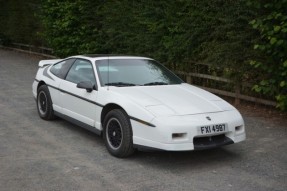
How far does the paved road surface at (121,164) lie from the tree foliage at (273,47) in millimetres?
697

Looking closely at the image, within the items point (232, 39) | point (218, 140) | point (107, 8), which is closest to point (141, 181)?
point (218, 140)

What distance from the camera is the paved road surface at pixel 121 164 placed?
5.03 m

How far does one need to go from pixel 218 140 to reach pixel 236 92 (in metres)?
4.07

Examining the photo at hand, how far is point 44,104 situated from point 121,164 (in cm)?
288

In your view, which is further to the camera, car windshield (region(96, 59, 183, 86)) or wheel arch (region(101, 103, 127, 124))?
car windshield (region(96, 59, 183, 86))

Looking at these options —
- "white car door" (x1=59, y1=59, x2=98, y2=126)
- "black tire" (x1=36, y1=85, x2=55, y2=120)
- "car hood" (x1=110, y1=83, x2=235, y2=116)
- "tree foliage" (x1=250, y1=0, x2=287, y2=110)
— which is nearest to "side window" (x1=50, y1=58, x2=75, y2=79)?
"white car door" (x1=59, y1=59, x2=98, y2=126)

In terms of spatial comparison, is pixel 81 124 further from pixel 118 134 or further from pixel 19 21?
pixel 19 21

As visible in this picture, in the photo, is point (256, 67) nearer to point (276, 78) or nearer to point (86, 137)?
point (276, 78)

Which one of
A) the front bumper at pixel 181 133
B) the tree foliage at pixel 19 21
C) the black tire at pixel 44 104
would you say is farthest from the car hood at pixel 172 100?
the tree foliage at pixel 19 21

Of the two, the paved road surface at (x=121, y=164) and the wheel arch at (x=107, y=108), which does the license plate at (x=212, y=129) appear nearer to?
the paved road surface at (x=121, y=164)

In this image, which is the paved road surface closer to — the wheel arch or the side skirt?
the side skirt

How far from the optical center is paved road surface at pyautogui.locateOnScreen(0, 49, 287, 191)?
16.5ft

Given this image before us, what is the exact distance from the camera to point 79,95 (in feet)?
22.4

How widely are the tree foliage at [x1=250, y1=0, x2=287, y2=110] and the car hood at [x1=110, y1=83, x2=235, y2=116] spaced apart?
1680mm
